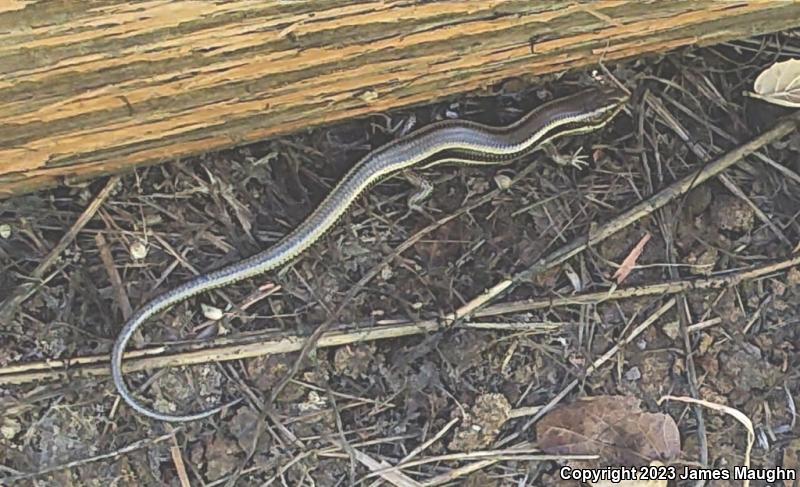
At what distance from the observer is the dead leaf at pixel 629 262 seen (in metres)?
3.05

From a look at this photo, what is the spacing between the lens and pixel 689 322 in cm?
303

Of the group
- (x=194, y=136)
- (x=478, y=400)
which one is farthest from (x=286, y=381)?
(x=194, y=136)

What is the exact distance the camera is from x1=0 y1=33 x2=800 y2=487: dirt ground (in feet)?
9.66

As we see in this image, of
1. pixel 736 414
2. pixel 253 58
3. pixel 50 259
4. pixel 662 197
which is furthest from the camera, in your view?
pixel 662 197

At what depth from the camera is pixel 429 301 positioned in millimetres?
3021

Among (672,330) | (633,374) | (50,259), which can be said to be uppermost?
(50,259)

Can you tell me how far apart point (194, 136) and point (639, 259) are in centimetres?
155

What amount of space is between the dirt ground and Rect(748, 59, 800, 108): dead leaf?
115 millimetres

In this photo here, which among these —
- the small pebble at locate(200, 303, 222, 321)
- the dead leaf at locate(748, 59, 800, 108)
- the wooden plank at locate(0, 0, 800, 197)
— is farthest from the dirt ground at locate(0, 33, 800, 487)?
the wooden plank at locate(0, 0, 800, 197)

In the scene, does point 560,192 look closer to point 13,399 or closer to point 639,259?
point 639,259

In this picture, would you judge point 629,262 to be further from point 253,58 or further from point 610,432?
point 253,58

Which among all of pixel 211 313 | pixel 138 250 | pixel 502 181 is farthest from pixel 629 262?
pixel 138 250

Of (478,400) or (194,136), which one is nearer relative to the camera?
(194,136)

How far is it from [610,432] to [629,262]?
0.58m
